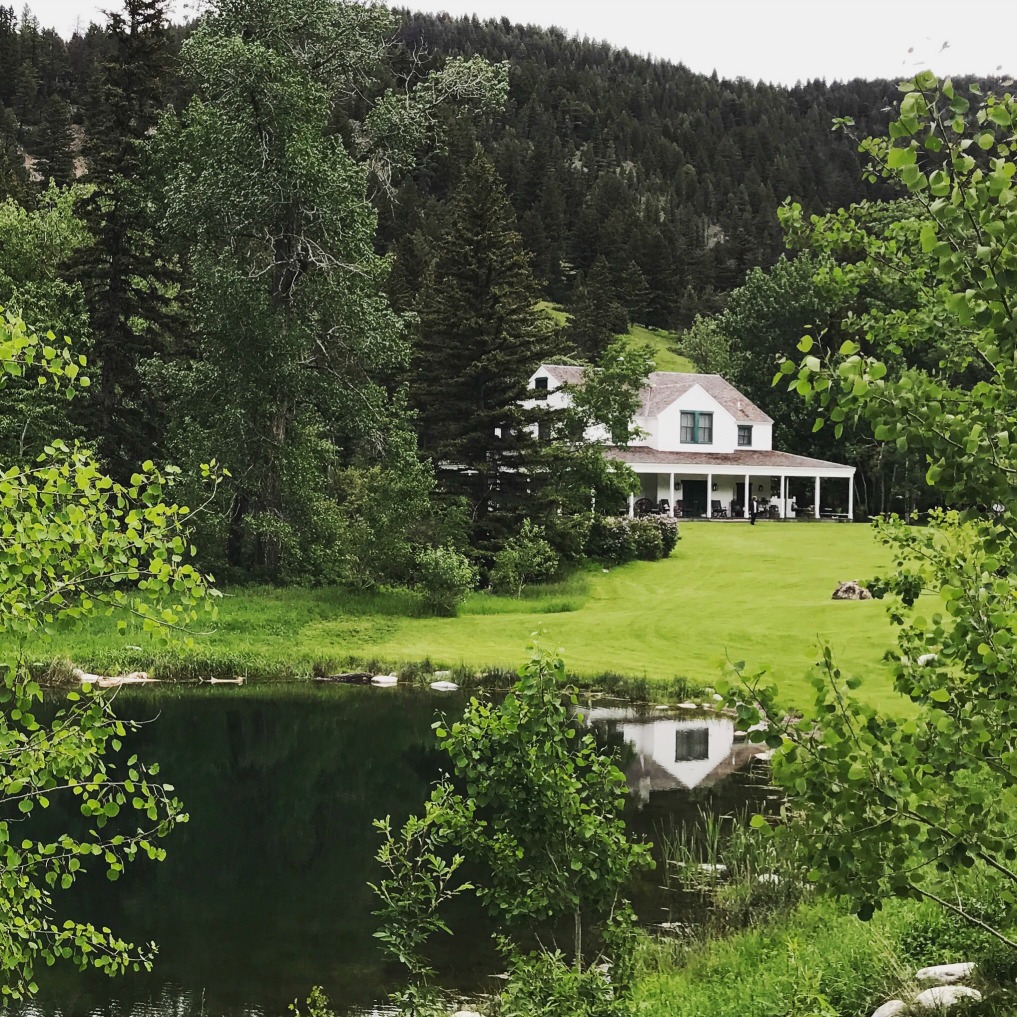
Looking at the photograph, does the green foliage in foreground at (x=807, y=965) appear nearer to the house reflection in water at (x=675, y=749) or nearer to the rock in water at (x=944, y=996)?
the rock in water at (x=944, y=996)

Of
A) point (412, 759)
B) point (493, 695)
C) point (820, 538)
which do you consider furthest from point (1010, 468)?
point (820, 538)

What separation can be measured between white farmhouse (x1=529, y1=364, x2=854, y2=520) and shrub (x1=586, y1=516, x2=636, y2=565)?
1123cm

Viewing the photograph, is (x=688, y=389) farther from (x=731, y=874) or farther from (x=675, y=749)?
(x=731, y=874)

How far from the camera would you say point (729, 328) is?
71562mm

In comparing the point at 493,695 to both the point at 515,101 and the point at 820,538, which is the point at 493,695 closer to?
the point at 820,538

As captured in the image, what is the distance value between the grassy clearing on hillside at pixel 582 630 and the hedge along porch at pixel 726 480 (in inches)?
624

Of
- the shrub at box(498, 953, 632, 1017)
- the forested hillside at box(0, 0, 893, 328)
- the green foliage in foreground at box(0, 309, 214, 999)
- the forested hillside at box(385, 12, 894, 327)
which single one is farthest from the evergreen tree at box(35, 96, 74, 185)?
the green foliage in foreground at box(0, 309, 214, 999)

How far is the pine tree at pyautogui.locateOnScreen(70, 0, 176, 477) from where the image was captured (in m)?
34.5

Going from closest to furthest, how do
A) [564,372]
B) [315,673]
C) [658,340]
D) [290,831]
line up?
[290,831]
[315,673]
[564,372]
[658,340]

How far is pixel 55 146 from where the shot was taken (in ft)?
317

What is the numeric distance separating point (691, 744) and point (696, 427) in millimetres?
39164

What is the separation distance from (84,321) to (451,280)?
12800 mm

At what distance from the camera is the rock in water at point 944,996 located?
6.70 metres

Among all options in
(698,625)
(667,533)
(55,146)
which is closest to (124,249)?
(698,625)
